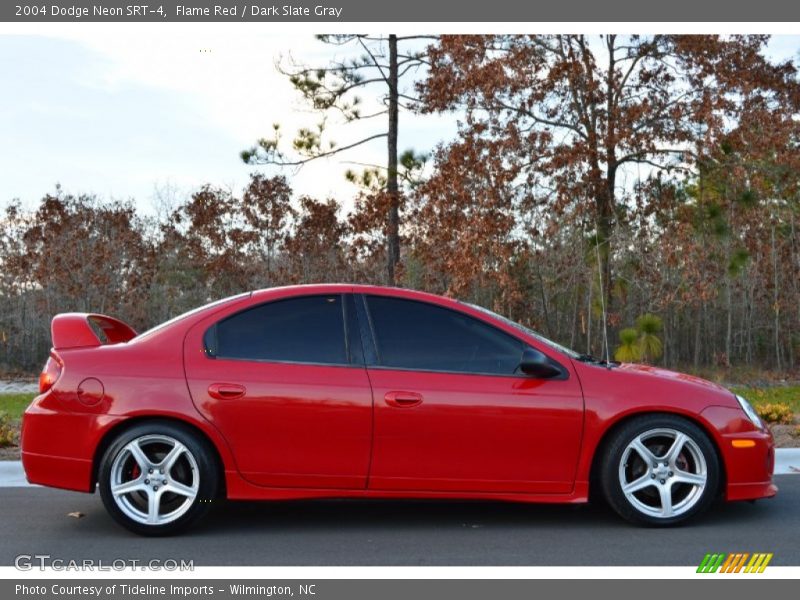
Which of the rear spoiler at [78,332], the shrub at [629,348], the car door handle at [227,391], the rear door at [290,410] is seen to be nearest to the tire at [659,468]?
the rear door at [290,410]

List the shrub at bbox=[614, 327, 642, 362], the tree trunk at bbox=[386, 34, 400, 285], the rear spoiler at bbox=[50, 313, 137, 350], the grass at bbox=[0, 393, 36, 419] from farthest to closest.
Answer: the tree trunk at bbox=[386, 34, 400, 285]
the shrub at bbox=[614, 327, 642, 362]
the grass at bbox=[0, 393, 36, 419]
the rear spoiler at bbox=[50, 313, 137, 350]

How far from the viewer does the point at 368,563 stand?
5.48 metres

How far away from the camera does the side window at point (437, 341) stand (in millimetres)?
6215

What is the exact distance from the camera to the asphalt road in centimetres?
562

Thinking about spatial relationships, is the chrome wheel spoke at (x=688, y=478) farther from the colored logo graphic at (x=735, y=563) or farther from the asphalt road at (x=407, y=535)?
the colored logo graphic at (x=735, y=563)

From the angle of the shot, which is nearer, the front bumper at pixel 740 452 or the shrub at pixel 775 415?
the front bumper at pixel 740 452

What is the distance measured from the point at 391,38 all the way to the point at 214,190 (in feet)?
18.1

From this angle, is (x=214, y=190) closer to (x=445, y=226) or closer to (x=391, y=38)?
(x=391, y=38)

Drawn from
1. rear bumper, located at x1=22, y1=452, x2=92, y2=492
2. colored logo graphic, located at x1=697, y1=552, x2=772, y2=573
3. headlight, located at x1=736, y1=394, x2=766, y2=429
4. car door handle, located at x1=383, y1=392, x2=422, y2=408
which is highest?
car door handle, located at x1=383, y1=392, x2=422, y2=408

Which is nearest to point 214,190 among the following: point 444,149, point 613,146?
point 444,149

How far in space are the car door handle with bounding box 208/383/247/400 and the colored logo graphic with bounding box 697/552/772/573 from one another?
280 centimetres

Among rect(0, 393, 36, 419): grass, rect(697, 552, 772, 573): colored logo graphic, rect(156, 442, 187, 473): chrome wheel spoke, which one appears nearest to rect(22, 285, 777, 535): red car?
rect(156, 442, 187, 473): chrome wheel spoke

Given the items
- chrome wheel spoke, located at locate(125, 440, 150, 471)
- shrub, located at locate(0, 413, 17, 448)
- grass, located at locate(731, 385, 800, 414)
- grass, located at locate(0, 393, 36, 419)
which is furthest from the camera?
grass, located at locate(731, 385, 800, 414)

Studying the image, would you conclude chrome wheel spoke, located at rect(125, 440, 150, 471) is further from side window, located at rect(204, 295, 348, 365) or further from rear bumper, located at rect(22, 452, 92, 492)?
side window, located at rect(204, 295, 348, 365)
